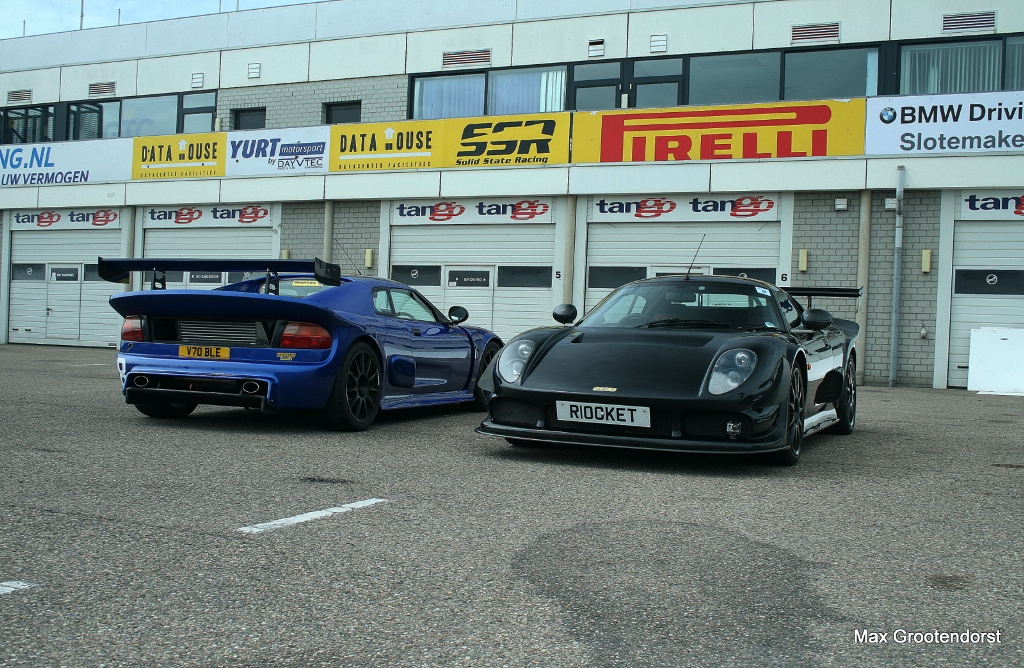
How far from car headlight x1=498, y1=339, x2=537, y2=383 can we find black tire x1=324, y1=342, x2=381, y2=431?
53.5 inches

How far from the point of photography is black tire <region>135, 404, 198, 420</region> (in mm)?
7406

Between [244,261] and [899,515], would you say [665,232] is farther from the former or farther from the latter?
[899,515]

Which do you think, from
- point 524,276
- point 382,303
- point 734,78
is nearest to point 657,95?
point 734,78

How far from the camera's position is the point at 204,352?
266 inches

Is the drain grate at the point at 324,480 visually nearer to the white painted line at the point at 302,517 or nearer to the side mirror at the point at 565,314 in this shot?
the white painted line at the point at 302,517

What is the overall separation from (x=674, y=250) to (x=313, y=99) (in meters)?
8.66

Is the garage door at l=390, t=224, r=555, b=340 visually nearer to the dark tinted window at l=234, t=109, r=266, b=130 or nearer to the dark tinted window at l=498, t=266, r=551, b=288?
the dark tinted window at l=498, t=266, r=551, b=288

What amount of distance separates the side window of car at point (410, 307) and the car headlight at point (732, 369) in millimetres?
3218

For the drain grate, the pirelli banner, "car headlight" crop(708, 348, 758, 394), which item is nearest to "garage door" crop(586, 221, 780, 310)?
the pirelli banner

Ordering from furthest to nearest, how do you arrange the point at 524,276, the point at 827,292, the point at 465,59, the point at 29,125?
1. the point at 29,125
2. the point at 465,59
3. the point at 524,276
4. the point at 827,292

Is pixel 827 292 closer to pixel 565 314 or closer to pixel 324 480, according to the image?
pixel 565 314

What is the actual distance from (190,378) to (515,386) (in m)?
2.41

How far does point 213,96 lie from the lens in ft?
71.3

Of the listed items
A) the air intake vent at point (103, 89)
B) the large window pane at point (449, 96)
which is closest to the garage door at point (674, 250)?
the large window pane at point (449, 96)
